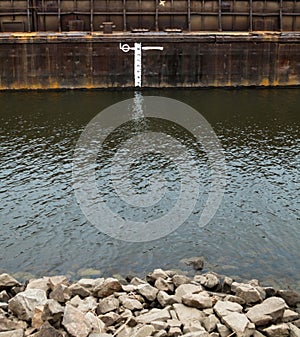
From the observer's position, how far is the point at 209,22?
35344mm

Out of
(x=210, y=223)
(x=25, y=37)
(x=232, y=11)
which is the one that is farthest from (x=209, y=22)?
(x=210, y=223)

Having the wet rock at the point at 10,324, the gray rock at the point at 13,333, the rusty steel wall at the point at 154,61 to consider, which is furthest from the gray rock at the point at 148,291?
the rusty steel wall at the point at 154,61

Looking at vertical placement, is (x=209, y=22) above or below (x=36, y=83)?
above

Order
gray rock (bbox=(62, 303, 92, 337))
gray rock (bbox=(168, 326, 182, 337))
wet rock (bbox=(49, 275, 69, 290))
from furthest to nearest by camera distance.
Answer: wet rock (bbox=(49, 275, 69, 290))
gray rock (bbox=(168, 326, 182, 337))
gray rock (bbox=(62, 303, 92, 337))

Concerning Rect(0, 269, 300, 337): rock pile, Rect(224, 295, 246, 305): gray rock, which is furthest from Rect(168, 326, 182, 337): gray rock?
Rect(224, 295, 246, 305): gray rock

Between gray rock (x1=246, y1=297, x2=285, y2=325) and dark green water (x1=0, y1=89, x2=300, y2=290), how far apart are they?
1.81m

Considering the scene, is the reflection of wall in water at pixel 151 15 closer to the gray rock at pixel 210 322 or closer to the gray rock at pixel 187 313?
the gray rock at pixel 187 313

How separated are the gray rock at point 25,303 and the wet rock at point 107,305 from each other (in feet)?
3.60

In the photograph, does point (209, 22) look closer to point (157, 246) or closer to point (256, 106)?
point (256, 106)

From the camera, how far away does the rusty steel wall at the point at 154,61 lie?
31.4 meters

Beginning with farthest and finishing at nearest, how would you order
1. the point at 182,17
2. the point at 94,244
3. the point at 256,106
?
the point at 182,17
the point at 256,106
the point at 94,244

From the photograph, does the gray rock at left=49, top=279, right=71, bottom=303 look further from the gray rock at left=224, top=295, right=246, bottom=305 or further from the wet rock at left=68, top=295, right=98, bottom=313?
the gray rock at left=224, top=295, right=246, bottom=305

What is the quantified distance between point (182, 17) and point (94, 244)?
25431 mm

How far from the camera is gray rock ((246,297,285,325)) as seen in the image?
9.61 metres
